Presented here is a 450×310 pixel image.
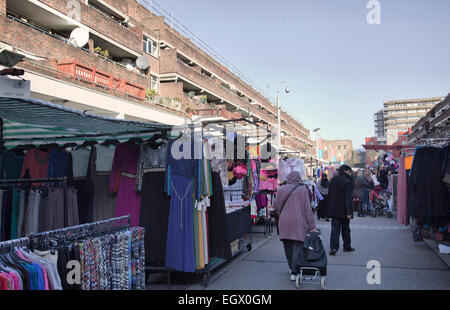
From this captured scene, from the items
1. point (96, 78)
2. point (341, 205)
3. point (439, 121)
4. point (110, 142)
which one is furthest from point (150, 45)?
point (341, 205)

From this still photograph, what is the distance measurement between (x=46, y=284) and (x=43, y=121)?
261cm

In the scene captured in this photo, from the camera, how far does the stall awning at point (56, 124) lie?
148 inches

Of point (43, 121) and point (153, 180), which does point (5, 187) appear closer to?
point (43, 121)

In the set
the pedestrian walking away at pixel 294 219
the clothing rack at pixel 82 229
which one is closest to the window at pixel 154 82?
→ the pedestrian walking away at pixel 294 219

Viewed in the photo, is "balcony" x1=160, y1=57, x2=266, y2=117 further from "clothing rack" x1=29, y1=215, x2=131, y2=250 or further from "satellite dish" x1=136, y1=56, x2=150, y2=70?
"clothing rack" x1=29, y1=215, x2=131, y2=250

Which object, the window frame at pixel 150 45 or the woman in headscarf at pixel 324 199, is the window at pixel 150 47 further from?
the woman in headscarf at pixel 324 199

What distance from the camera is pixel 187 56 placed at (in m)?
32.1

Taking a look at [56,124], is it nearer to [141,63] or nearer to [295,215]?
[295,215]

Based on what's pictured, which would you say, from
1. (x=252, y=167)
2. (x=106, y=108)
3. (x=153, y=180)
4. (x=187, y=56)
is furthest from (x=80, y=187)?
(x=187, y=56)

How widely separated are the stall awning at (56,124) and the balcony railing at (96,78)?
398 inches

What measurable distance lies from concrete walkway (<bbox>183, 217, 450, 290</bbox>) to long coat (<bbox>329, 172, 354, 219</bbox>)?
0.90 m

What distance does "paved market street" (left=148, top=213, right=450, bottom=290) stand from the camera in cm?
545

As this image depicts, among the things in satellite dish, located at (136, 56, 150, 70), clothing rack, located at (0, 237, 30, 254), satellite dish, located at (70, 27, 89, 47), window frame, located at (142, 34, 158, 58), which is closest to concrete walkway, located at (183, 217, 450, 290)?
clothing rack, located at (0, 237, 30, 254)

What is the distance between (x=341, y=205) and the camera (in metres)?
7.35
